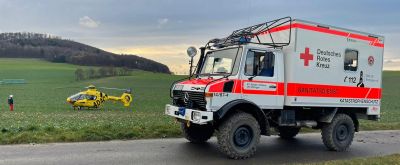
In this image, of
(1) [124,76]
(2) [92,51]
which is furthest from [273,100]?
(2) [92,51]

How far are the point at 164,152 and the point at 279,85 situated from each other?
3.30m

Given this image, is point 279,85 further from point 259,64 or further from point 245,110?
point 245,110

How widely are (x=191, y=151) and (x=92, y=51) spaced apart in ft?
360

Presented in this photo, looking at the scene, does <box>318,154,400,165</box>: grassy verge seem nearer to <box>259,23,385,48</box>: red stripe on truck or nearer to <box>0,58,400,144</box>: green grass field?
<box>259,23,385,48</box>: red stripe on truck

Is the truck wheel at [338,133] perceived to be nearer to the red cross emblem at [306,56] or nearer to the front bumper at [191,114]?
the red cross emblem at [306,56]

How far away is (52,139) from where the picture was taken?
1099cm

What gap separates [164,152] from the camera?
9.88m

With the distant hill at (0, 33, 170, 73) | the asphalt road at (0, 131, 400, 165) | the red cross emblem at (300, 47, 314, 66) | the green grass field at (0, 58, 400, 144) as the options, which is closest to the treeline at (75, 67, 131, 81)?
the green grass field at (0, 58, 400, 144)

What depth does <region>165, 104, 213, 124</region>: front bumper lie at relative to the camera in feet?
29.7

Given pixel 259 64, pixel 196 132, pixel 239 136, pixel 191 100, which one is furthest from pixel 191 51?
pixel 239 136

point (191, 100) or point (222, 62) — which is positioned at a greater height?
point (222, 62)

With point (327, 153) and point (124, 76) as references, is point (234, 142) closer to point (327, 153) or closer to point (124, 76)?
point (327, 153)

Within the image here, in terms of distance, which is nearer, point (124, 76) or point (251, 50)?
point (251, 50)

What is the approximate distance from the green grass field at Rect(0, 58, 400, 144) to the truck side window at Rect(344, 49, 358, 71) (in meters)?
5.47
